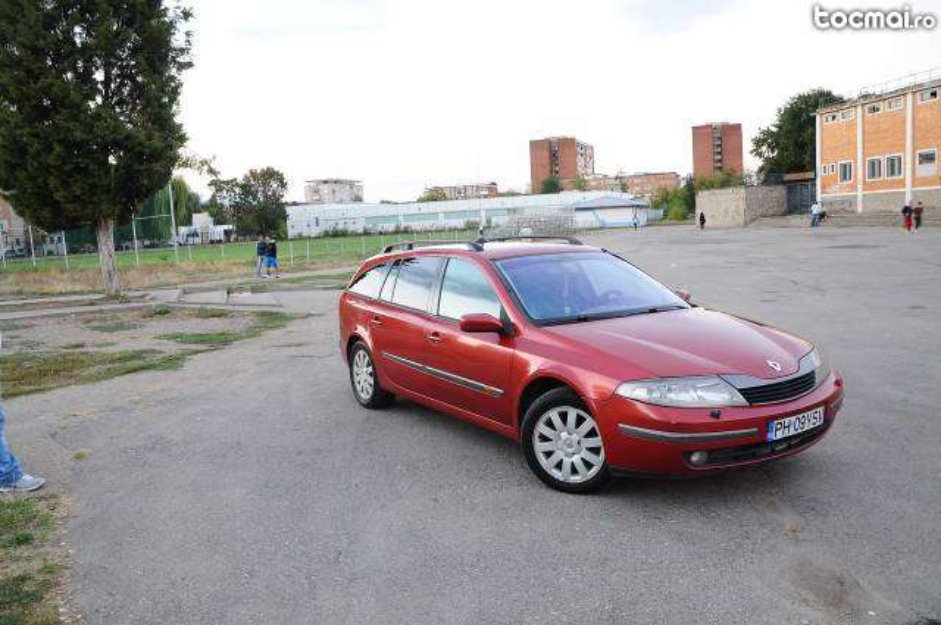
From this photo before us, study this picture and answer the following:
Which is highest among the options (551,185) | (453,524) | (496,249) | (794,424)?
(551,185)

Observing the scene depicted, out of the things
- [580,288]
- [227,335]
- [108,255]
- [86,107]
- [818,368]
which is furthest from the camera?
[108,255]

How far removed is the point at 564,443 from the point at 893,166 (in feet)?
176

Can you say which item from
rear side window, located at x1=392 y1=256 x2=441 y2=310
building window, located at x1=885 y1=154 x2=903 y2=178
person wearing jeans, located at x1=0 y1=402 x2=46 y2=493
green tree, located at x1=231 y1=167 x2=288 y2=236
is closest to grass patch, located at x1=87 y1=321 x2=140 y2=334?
rear side window, located at x1=392 y1=256 x2=441 y2=310

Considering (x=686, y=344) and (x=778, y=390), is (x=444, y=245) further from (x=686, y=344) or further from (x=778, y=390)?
(x=778, y=390)

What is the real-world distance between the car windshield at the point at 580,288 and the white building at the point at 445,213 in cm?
8934

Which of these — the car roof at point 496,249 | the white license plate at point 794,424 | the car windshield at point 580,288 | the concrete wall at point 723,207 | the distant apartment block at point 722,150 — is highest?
the distant apartment block at point 722,150

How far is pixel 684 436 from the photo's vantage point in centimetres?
423

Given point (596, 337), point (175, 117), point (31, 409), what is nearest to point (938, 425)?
point (596, 337)

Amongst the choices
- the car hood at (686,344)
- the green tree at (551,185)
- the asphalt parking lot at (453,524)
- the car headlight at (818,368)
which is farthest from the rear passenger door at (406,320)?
the green tree at (551,185)

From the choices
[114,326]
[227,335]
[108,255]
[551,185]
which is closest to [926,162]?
[108,255]

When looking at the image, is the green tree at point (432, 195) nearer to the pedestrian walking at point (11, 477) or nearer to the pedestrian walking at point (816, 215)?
the pedestrian walking at point (816, 215)

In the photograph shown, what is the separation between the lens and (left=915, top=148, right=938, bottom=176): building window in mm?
46812

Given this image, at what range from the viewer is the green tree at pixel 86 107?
59.8 feet

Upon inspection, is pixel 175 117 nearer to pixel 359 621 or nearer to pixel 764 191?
pixel 359 621
